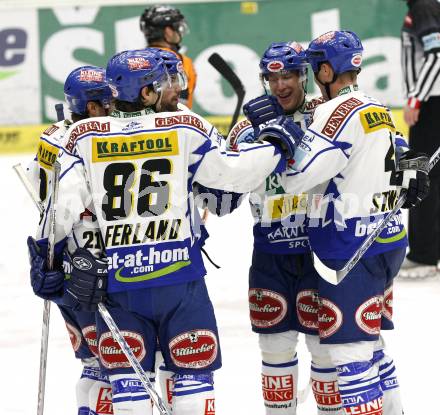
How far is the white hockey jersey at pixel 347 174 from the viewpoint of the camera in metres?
3.53

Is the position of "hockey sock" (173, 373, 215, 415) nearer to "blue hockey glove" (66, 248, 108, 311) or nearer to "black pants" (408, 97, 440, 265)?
"blue hockey glove" (66, 248, 108, 311)

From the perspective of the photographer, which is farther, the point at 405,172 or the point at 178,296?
the point at 405,172

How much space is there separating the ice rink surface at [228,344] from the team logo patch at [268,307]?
638 millimetres

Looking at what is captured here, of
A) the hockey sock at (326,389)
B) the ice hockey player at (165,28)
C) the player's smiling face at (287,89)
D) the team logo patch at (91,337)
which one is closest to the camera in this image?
the team logo patch at (91,337)

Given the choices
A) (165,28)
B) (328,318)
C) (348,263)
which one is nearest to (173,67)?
(348,263)

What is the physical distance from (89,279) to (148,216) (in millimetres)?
264

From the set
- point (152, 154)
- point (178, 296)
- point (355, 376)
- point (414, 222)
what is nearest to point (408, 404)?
point (355, 376)

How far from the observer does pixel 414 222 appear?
6.71m

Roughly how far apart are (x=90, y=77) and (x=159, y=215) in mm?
734

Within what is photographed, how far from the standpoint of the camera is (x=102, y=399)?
380 centimetres

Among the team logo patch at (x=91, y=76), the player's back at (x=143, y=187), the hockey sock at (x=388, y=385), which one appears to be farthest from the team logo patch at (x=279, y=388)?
the team logo patch at (x=91, y=76)

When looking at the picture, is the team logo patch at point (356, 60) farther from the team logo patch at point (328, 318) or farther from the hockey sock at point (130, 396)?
the hockey sock at point (130, 396)

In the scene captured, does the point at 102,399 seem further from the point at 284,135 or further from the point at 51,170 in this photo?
the point at 284,135

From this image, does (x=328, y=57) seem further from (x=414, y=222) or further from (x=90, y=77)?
(x=414, y=222)
